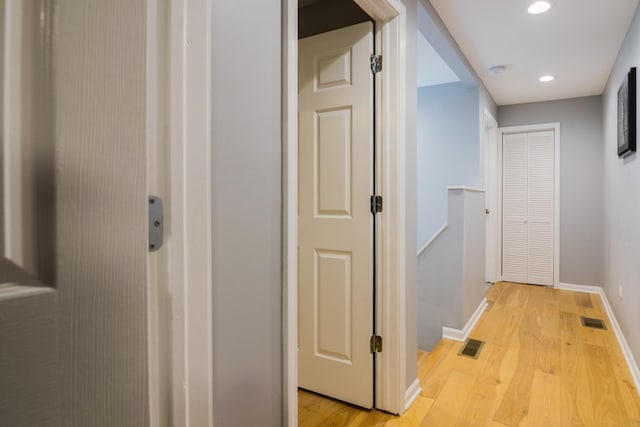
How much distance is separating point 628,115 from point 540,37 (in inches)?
34.6

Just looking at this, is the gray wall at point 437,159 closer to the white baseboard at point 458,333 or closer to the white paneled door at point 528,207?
the white baseboard at point 458,333

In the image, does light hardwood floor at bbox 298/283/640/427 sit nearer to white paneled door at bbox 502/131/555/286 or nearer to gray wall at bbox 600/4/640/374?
gray wall at bbox 600/4/640/374

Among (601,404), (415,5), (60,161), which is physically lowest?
(601,404)

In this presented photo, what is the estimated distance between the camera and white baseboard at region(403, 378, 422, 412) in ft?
6.31

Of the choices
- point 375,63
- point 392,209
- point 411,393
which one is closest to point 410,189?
point 392,209

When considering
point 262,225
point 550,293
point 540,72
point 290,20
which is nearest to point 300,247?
point 262,225

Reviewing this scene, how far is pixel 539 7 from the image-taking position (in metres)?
2.40

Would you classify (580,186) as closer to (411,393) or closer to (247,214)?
(411,393)

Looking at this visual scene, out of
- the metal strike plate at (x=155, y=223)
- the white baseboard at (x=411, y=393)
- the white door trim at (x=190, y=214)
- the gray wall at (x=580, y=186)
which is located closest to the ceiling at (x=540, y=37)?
the gray wall at (x=580, y=186)

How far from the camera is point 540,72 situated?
3.64 m

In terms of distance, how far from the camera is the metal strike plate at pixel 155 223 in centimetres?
51

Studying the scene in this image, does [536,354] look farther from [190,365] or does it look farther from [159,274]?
[159,274]

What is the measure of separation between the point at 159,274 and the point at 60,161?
24 centimetres

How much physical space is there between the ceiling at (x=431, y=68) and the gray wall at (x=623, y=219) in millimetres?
1315
